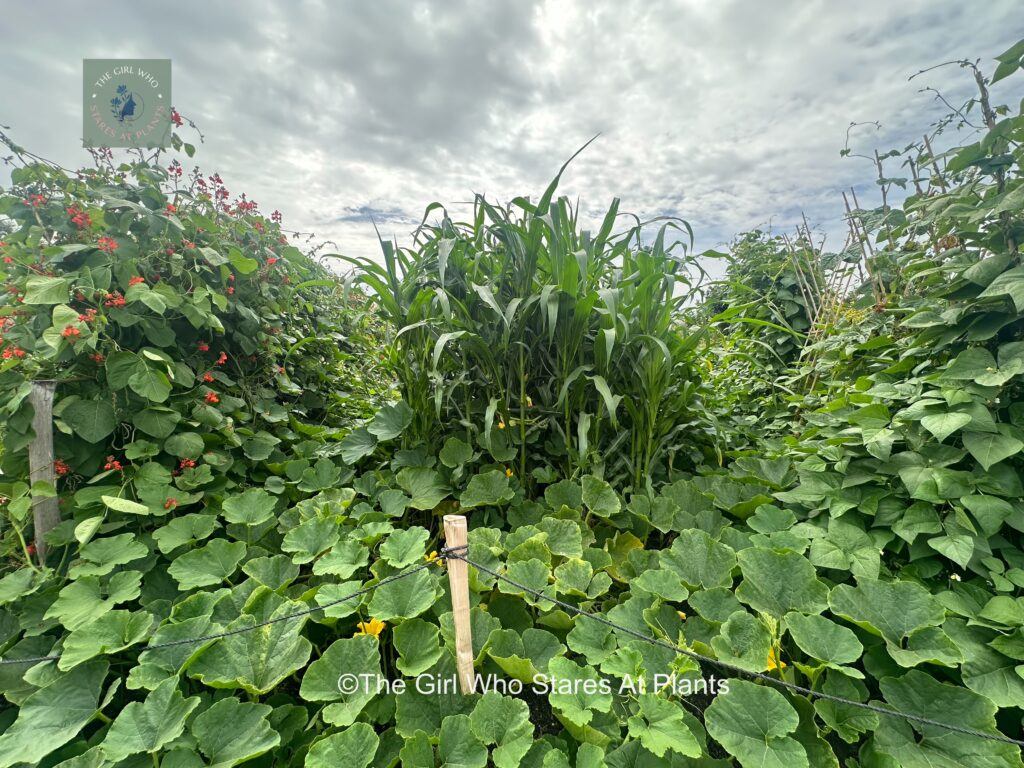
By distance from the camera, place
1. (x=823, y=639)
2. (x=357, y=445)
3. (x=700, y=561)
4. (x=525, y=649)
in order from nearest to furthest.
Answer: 1. (x=823, y=639)
2. (x=525, y=649)
3. (x=700, y=561)
4. (x=357, y=445)

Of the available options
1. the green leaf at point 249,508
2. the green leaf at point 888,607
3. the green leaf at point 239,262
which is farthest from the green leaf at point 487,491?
the green leaf at point 239,262

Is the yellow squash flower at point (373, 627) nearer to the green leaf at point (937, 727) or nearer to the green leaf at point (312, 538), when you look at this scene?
the green leaf at point (312, 538)

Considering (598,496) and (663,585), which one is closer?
(663,585)

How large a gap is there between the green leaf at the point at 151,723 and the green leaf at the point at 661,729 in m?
0.74

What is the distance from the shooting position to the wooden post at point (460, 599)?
80cm

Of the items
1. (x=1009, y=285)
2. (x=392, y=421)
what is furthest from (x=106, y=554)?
(x=1009, y=285)

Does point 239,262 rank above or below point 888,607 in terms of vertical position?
above

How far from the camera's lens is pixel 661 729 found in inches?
27.8

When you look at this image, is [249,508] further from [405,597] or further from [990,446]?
[990,446]

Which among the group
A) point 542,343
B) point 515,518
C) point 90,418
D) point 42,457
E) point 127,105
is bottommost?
point 515,518

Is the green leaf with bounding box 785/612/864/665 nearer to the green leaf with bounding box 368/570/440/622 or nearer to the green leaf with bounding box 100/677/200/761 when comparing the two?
the green leaf with bounding box 368/570/440/622

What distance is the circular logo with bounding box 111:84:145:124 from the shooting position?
1.68 m

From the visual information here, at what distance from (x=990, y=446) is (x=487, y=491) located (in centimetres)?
121

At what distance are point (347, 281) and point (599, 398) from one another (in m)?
0.92
